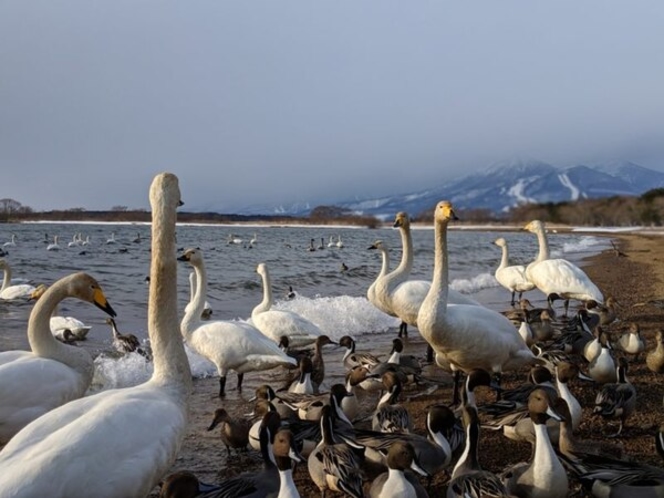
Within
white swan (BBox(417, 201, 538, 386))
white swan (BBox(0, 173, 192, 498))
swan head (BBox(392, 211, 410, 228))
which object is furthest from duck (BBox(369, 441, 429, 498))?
swan head (BBox(392, 211, 410, 228))

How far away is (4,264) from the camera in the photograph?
20.2m

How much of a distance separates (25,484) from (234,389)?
20.5 feet

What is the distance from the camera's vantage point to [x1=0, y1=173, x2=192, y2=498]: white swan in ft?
11.9

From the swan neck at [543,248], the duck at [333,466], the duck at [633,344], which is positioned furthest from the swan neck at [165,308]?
the swan neck at [543,248]

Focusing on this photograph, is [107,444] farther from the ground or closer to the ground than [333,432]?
farther from the ground

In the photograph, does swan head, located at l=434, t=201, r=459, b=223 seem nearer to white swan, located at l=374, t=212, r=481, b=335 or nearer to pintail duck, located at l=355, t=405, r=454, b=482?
white swan, located at l=374, t=212, r=481, b=335

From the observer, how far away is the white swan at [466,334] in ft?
26.0

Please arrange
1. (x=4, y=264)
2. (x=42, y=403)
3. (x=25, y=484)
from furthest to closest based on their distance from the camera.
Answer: (x=4, y=264), (x=42, y=403), (x=25, y=484)

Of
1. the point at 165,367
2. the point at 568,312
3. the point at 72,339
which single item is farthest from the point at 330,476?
the point at 568,312

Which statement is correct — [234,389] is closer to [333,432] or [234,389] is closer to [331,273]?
[333,432]

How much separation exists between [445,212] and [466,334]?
171 centimetres

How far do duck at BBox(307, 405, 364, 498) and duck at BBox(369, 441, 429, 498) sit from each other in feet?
0.65

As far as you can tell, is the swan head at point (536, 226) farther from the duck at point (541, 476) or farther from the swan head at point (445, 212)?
the duck at point (541, 476)

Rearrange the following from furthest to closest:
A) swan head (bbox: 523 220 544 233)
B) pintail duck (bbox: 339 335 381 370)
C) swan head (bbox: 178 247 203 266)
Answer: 1. swan head (bbox: 523 220 544 233)
2. swan head (bbox: 178 247 203 266)
3. pintail duck (bbox: 339 335 381 370)
